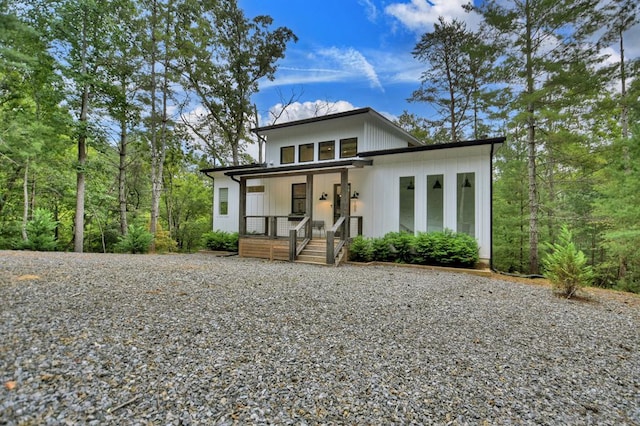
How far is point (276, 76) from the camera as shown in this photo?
19.5m

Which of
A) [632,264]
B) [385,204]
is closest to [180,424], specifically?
[385,204]

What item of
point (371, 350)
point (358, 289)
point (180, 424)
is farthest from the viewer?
point (358, 289)

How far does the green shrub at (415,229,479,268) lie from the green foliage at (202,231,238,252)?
24.8ft

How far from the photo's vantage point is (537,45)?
1010cm

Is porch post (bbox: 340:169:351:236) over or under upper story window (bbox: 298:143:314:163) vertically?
under

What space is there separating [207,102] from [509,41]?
1572 cm

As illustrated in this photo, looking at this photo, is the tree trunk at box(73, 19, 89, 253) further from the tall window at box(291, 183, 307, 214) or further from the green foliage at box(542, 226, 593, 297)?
the green foliage at box(542, 226, 593, 297)

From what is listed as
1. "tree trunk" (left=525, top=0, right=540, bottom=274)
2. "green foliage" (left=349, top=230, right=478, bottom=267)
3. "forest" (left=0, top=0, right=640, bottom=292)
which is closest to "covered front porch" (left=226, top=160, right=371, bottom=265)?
"green foliage" (left=349, top=230, right=478, bottom=267)

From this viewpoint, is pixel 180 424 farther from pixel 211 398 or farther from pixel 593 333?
pixel 593 333

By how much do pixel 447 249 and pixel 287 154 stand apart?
25.9 feet

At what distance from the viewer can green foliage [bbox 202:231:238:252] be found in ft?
41.6

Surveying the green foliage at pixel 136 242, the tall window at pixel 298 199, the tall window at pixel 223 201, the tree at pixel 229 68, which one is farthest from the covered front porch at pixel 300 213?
the tree at pixel 229 68

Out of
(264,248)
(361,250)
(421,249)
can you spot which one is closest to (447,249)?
(421,249)

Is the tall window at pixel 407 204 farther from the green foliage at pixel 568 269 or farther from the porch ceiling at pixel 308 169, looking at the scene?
the green foliage at pixel 568 269
